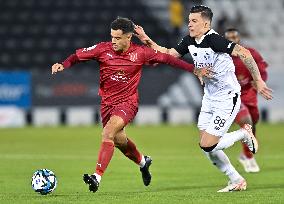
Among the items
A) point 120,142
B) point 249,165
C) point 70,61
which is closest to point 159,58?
point 70,61

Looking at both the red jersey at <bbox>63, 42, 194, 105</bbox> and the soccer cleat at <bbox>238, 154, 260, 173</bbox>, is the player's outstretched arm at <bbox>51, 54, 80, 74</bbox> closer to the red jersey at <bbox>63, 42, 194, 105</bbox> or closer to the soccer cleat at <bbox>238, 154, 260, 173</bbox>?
the red jersey at <bbox>63, 42, 194, 105</bbox>

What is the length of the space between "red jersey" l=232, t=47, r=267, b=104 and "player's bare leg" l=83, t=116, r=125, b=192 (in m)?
4.16

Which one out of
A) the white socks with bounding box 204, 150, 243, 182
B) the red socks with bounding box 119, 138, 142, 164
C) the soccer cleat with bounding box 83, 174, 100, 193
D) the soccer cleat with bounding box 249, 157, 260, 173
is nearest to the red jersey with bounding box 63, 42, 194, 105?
the red socks with bounding box 119, 138, 142, 164

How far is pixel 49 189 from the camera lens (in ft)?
34.9

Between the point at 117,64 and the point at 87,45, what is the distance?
59.6 feet

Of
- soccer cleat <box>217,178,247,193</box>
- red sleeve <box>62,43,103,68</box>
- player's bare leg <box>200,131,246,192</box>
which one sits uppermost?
red sleeve <box>62,43,103,68</box>

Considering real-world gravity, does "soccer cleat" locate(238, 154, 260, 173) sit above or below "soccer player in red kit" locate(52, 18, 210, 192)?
below

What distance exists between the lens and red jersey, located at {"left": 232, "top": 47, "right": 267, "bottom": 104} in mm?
14797

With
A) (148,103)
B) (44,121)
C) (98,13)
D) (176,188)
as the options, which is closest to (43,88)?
(44,121)

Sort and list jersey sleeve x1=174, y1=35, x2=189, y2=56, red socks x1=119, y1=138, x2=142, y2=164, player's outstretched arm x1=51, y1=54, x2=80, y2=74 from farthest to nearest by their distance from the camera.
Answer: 1. red socks x1=119, y1=138, x2=142, y2=164
2. jersey sleeve x1=174, y1=35, x2=189, y2=56
3. player's outstretched arm x1=51, y1=54, x2=80, y2=74

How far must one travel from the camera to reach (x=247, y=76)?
14914mm

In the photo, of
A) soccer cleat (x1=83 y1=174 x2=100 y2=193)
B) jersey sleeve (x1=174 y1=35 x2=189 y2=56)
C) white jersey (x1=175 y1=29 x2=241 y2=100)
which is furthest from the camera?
jersey sleeve (x1=174 y1=35 x2=189 y2=56)

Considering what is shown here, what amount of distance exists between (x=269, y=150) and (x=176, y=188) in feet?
23.1

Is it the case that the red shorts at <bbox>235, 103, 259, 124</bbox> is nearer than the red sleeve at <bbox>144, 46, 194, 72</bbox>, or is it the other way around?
the red sleeve at <bbox>144, 46, 194, 72</bbox>
